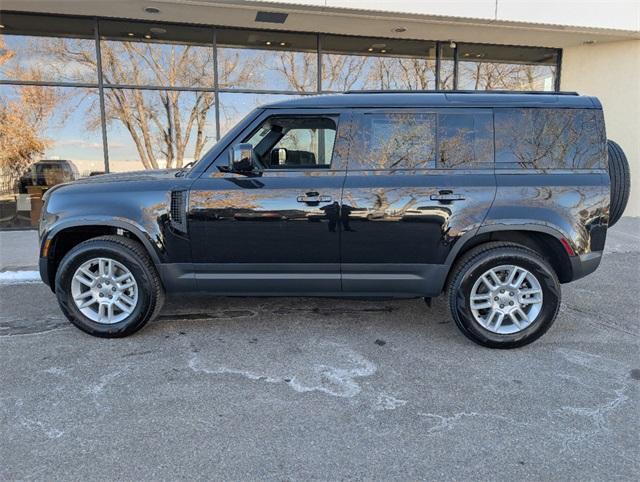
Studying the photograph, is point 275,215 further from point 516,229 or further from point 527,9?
point 527,9

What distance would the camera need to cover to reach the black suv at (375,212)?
3.54 m

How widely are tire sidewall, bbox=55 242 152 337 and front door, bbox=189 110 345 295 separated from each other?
0.46m

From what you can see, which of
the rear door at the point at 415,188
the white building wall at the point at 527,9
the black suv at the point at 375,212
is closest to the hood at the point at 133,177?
the black suv at the point at 375,212

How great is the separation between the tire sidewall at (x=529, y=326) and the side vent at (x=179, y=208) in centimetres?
225

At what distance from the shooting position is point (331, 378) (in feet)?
10.3

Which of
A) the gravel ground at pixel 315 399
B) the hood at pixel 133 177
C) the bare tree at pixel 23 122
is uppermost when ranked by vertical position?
the bare tree at pixel 23 122

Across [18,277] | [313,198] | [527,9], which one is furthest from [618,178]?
[18,277]

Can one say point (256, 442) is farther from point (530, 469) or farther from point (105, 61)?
point (105, 61)

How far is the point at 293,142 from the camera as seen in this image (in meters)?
3.81

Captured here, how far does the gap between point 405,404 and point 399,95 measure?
7.80 feet

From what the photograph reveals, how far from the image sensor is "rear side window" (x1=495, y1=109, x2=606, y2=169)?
3535 millimetres

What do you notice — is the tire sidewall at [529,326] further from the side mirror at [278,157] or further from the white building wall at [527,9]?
the white building wall at [527,9]

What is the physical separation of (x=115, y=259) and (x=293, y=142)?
5.75 ft

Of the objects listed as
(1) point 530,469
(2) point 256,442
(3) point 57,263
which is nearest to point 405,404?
(1) point 530,469
